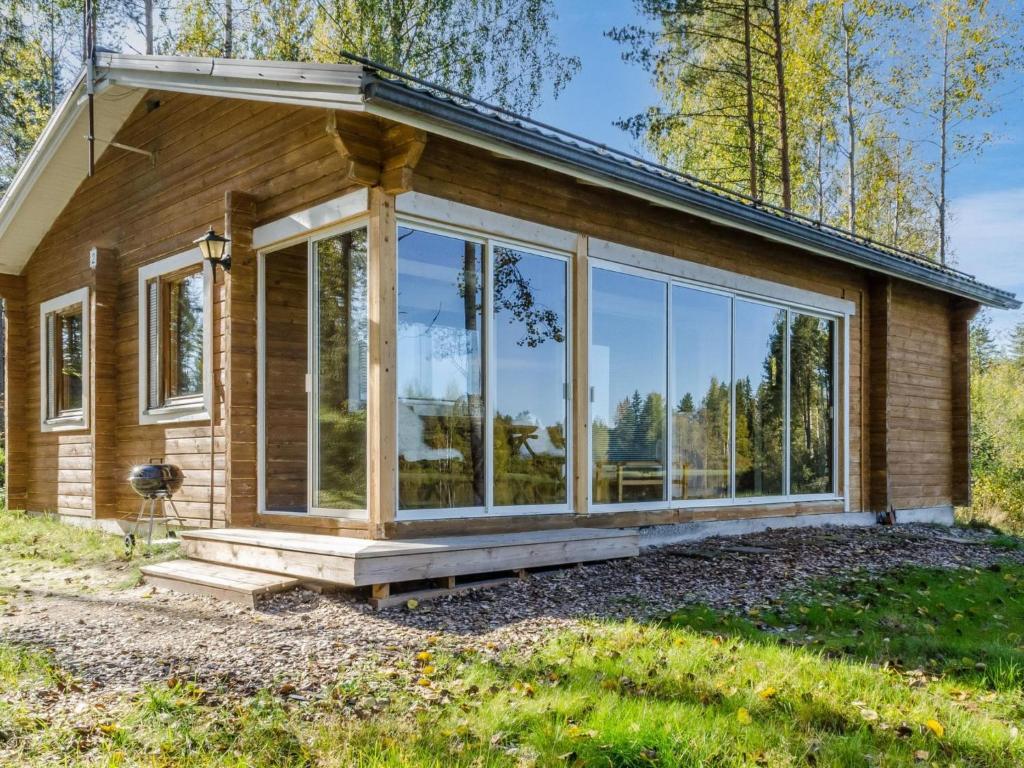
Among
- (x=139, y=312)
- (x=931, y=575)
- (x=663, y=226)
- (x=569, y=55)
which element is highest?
(x=569, y=55)

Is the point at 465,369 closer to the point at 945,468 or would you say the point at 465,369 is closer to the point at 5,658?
the point at 5,658

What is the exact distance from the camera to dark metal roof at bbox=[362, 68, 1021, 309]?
189 inches

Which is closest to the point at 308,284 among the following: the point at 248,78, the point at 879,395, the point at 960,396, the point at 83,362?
the point at 248,78

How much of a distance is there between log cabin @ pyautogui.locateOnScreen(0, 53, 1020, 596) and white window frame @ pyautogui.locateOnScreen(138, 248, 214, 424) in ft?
0.12

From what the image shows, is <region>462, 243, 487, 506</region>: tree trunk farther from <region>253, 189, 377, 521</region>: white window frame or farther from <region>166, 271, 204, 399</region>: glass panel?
<region>166, 271, 204, 399</region>: glass panel

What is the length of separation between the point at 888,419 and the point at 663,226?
14.0 ft

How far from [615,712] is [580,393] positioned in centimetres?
377

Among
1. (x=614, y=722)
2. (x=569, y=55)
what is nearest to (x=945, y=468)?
(x=614, y=722)

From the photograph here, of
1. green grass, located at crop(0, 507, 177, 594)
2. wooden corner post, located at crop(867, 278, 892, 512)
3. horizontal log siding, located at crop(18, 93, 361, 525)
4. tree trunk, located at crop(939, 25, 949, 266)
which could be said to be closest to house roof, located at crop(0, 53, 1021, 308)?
horizontal log siding, located at crop(18, 93, 361, 525)

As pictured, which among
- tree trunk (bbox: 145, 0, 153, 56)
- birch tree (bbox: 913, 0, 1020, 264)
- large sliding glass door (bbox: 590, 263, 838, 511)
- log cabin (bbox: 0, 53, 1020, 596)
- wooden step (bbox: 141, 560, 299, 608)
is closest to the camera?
wooden step (bbox: 141, 560, 299, 608)

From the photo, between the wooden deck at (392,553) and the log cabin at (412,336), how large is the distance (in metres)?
0.03

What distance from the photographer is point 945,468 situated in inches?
445

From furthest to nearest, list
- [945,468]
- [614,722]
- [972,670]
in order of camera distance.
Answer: [945,468] → [972,670] → [614,722]

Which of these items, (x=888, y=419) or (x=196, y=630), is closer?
(x=196, y=630)
